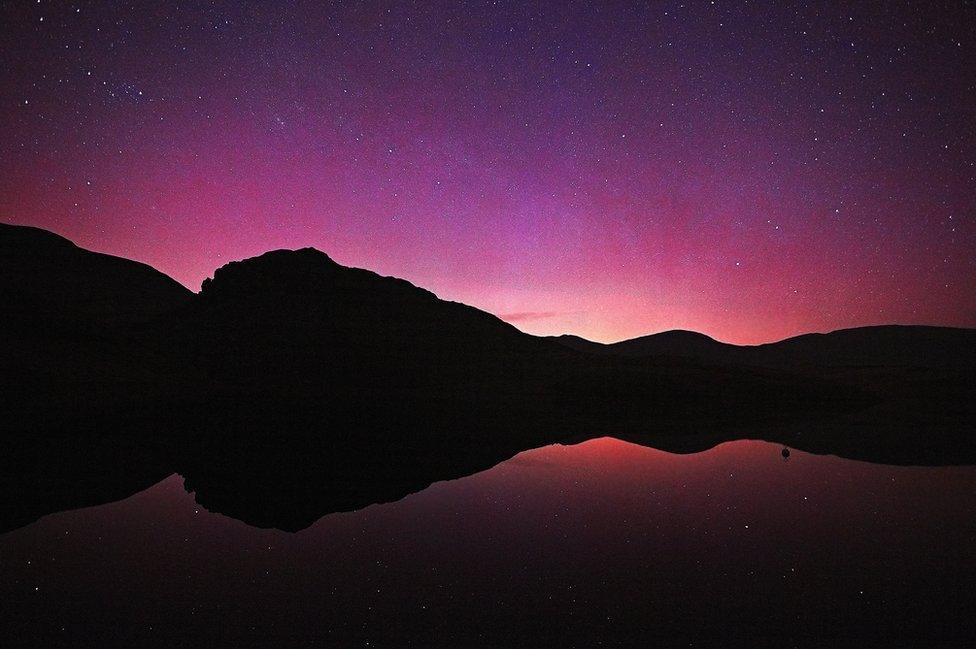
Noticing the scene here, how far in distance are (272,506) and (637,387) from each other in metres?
51.0

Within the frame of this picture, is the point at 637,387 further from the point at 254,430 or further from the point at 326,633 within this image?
the point at 326,633

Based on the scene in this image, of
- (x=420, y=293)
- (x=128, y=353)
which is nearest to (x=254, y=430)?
(x=128, y=353)

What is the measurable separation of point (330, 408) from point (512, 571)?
137 ft

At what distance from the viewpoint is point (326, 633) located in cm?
714

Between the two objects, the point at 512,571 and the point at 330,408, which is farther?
the point at 330,408

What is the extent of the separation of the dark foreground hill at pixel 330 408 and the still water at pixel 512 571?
6.82ft

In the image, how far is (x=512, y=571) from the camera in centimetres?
944

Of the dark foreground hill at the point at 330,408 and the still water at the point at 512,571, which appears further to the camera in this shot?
the dark foreground hill at the point at 330,408

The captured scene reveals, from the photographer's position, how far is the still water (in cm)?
732

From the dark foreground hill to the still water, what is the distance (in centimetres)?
208

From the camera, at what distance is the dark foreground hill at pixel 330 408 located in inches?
671

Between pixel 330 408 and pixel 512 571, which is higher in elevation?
pixel 330 408

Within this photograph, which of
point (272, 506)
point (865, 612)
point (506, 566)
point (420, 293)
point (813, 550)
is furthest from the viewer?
point (420, 293)

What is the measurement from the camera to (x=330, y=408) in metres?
47.3
